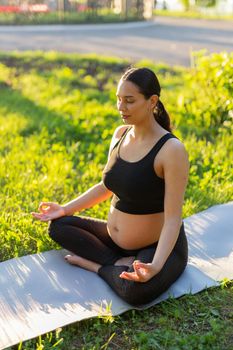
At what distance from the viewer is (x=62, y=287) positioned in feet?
10.3

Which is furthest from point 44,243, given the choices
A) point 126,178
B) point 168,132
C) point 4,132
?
point 4,132

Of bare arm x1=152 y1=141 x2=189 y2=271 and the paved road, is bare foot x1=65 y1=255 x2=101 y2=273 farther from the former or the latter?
the paved road

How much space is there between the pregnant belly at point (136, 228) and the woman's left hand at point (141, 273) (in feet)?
1.09

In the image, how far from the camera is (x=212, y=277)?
328 cm

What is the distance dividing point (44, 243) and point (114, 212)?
63 cm

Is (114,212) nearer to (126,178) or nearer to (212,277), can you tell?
(126,178)

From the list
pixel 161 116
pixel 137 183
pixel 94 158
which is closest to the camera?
pixel 137 183

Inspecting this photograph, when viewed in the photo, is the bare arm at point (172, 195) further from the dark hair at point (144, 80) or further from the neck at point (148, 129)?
the dark hair at point (144, 80)

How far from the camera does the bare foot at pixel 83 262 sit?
330 cm

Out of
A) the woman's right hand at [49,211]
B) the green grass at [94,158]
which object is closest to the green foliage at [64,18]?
the green grass at [94,158]

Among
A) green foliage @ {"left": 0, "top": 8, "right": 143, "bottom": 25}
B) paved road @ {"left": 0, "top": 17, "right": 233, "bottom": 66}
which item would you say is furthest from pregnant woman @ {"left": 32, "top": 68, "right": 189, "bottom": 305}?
green foliage @ {"left": 0, "top": 8, "right": 143, "bottom": 25}

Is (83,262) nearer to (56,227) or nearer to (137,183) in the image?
(56,227)

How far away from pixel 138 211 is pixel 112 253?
0.35 m

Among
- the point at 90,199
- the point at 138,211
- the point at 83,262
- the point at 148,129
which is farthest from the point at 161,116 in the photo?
the point at 83,262
